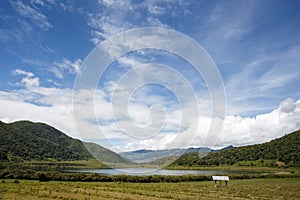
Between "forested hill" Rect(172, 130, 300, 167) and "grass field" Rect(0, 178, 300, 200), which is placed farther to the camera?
"forested hill" Rect(172, 130, 300, 167)

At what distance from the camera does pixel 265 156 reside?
150500 mm

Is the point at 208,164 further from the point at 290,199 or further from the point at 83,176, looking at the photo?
the point at 290,199

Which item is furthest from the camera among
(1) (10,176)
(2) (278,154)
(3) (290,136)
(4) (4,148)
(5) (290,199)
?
(3) (290,136)

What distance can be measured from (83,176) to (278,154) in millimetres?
125965

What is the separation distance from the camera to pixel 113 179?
53531mm

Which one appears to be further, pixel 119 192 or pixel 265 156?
pixel 265 156

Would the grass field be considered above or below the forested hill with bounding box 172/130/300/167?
below

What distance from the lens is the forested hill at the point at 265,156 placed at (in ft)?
443

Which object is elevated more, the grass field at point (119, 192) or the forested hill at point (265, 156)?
the forested hill at point (265, 156)

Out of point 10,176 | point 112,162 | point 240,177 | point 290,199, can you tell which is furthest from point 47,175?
point 112,162

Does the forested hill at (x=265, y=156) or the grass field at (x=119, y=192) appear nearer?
the grass field at (x=119, y=192)

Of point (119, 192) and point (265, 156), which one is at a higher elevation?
point (265, 156)

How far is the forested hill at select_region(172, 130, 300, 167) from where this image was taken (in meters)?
135

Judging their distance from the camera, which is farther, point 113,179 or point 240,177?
point 240,177
